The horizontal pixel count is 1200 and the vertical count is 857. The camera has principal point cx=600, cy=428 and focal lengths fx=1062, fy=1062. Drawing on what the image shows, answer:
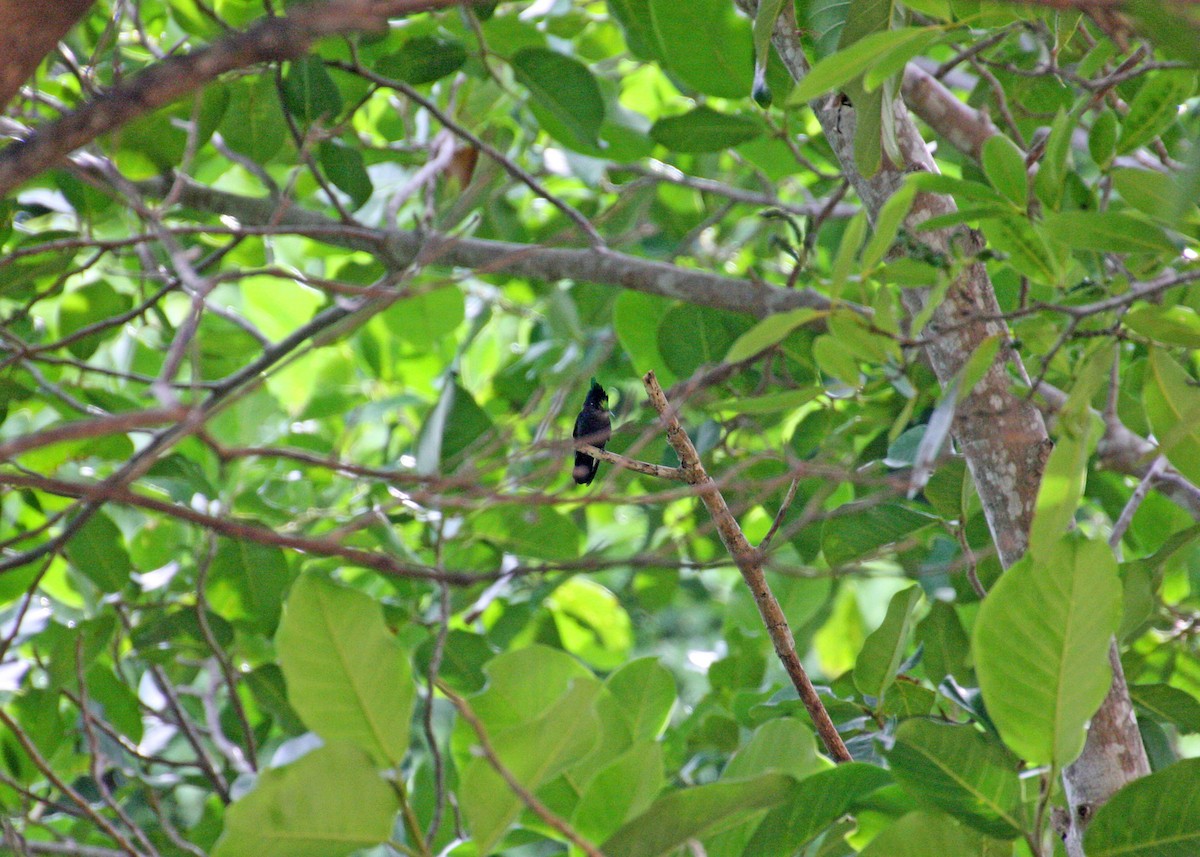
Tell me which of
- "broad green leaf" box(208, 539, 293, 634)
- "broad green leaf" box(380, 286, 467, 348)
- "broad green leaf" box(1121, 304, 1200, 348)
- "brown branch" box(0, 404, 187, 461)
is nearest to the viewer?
"brown branch" box(0, 404, 187, 461)

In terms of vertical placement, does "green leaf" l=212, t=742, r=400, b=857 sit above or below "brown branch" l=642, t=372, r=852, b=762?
above

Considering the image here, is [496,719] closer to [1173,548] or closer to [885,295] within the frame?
[885,295]

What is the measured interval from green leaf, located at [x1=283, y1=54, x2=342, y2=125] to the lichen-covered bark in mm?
864

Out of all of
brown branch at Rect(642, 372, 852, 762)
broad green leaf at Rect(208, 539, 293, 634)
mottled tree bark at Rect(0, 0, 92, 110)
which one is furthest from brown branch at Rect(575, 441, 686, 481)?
broad green leaf at Rect(208, 539, 293, 634)

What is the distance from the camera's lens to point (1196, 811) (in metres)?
0.81

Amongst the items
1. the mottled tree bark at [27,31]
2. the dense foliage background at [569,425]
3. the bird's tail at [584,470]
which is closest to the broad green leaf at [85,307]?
the dense foliage background at [569,425]

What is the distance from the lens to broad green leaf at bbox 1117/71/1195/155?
973 millimetres

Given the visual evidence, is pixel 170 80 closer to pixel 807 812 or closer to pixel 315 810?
pixel 315 810

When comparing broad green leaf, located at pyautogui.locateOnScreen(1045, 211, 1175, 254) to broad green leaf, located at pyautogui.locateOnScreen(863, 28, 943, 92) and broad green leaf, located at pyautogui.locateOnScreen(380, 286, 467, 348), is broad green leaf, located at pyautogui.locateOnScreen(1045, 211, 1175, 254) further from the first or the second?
broad green leaf, located at pyautogui.locateOnScreen(380, 286, 467, 348)

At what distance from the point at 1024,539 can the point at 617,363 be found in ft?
4.39

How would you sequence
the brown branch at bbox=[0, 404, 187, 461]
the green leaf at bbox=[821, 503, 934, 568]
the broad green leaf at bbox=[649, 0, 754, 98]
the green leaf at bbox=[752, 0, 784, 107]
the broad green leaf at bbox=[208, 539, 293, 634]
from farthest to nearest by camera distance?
1. the broad green leaf at bbox=[208, 539, 293, 634]
2. the broad green leaf at bbox=[649, 0, 754, 98]
3. the green leaf at bbox=[821, 503, 934, 568]
4. the green leaf at bbox=[752, 0, 784, 107]
5. the brown branch at bbox=[0, 404, 187, 461]

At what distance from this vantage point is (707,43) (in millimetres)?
1580

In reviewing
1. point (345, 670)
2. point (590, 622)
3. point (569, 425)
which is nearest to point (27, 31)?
point (345, 670)

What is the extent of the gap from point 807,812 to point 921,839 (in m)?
0.09
